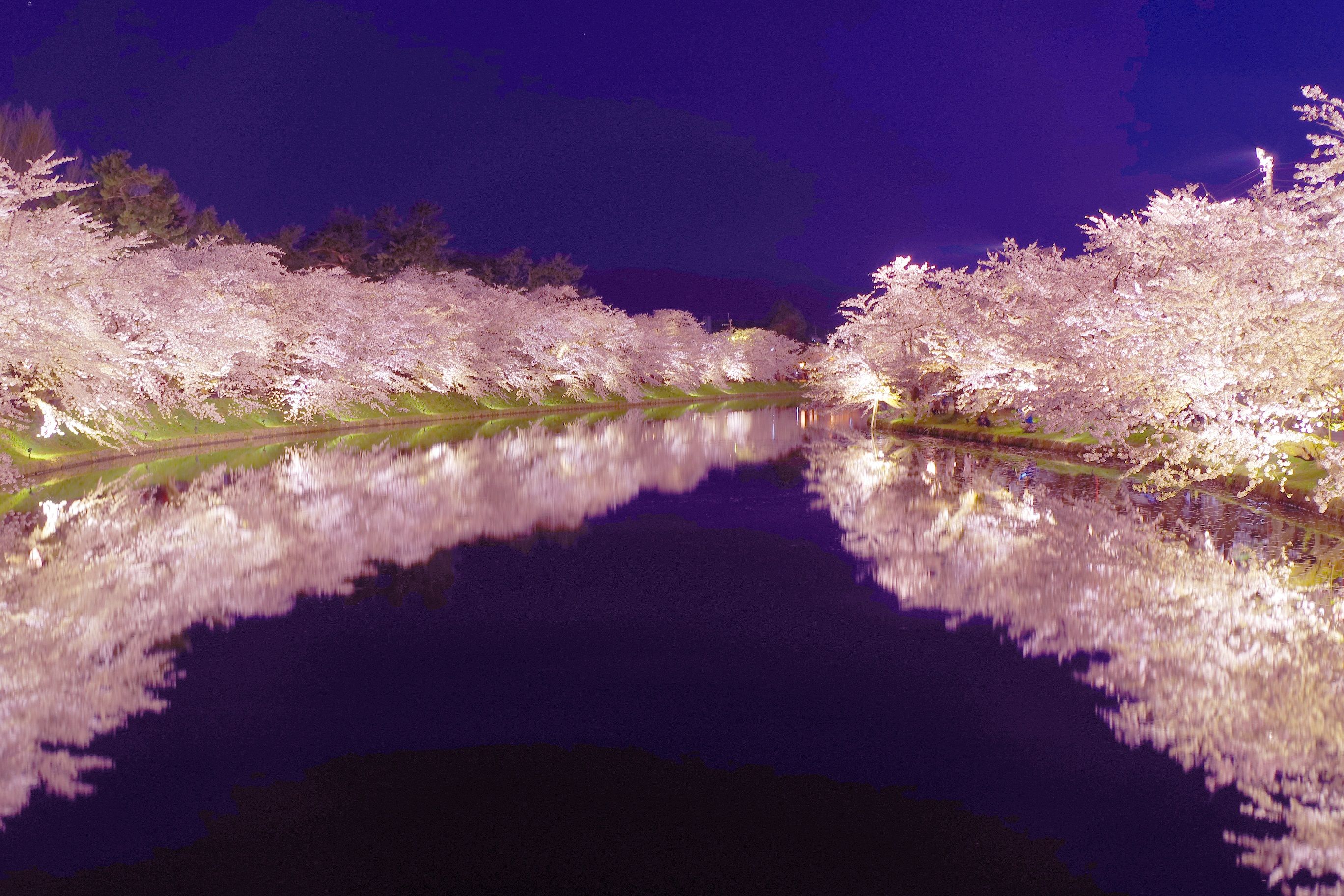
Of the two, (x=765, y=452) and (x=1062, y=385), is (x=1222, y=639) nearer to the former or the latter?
(x=1062, y=385)

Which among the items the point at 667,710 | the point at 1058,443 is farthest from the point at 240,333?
the point at 667,710

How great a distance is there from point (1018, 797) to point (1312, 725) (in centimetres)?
264

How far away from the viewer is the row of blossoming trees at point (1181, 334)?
17500 millimetres

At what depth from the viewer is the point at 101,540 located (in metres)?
14.6

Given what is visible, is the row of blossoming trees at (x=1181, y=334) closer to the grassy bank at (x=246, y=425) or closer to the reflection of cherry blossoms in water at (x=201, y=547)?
the reflection of cherry blossoms in water at (x=201, y=547)

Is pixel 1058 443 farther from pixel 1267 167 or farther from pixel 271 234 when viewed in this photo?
pixel 271 234

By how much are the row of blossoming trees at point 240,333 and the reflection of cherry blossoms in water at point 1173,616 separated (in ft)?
59.5

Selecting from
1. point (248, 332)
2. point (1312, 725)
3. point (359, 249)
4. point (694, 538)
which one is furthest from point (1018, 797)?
point (359, 249)

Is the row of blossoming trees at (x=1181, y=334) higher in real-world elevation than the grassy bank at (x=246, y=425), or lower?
higher

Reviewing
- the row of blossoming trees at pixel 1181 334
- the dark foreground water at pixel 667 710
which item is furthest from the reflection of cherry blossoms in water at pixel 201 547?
the row of blossoming trees at pixel 1181 334

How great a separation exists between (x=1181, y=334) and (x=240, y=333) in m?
29.7

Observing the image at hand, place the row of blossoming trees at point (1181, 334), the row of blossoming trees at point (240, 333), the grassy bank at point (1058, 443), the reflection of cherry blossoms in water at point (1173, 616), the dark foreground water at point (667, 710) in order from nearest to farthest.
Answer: the dark foreground water at point (667, 710) → the reflection of cherry blossoms in water at point (1173, 616) → the row of blossoming trees at point (1181, 334) → the grassy bank at point (1058, 443) → the row of blossoming trees at point (240, 333)

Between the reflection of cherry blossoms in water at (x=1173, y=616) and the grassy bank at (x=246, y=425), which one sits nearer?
the reflection of cherry blossoms in water at (x=1173, y=616)

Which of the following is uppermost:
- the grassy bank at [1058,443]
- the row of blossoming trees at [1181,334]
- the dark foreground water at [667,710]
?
the row of blossoming trees at [1181,334]
